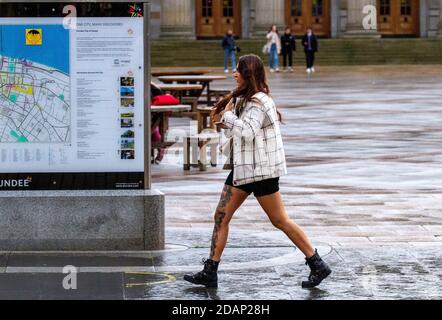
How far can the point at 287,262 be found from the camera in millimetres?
11344

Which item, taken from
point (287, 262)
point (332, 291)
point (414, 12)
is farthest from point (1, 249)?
point (414, 12)

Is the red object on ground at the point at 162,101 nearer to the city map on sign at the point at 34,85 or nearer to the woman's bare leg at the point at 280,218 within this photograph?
the city map on sign at the point at 34,85

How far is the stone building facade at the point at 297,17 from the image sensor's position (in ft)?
219

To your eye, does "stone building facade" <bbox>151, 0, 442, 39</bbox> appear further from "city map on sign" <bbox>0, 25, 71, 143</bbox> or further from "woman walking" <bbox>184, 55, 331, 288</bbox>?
"woman walking" <bbox>184, 55, 331, 288</bbox>

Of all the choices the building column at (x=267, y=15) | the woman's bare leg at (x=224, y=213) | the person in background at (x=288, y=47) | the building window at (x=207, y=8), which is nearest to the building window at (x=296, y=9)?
the building column at (x=267, y=15)

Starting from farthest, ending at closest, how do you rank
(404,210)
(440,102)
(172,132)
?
(440,102) < (172,132) < (404,210)

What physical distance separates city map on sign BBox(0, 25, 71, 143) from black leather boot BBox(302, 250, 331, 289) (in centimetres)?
267

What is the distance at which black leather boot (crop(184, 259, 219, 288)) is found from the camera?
10195 mm

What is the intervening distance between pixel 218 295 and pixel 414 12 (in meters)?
61.5

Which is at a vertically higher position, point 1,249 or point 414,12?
point 414,12

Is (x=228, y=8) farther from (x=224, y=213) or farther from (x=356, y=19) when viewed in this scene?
(x=224, y=213)

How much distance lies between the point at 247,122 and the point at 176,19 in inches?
2245
